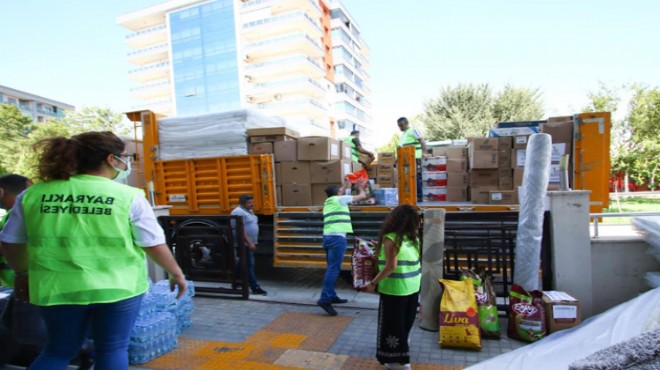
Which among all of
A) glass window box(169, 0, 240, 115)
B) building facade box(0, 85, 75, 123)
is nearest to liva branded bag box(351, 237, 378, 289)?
glass window box(169, 0, 240, 115)

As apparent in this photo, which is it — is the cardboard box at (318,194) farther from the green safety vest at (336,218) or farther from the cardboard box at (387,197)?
the green safety vest at (336,218)

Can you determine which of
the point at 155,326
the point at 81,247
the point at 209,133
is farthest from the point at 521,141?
the point at 81,247

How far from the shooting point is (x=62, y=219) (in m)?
1.75

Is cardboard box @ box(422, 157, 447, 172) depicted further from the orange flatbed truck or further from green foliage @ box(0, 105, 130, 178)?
green foliage @ box(0, 105, 130, 178)

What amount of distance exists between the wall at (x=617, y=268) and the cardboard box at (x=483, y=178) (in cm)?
161

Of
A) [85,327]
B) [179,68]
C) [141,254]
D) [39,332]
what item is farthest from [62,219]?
[179,68]

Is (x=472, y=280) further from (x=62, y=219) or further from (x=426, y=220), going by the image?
(x=62, y=219)

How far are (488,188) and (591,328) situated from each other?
2.64 metres

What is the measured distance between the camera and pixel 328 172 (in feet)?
19.3

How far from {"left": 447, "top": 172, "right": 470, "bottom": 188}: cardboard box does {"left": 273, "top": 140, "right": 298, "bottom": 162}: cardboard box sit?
2.53 meters

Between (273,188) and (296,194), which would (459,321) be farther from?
(273,188)

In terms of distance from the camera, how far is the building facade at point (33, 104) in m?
50.8

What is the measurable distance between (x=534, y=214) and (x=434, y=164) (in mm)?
2250

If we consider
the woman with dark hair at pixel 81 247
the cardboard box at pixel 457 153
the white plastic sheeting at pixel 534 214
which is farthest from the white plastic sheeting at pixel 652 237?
the woman with dark hair at pixel 81 247
